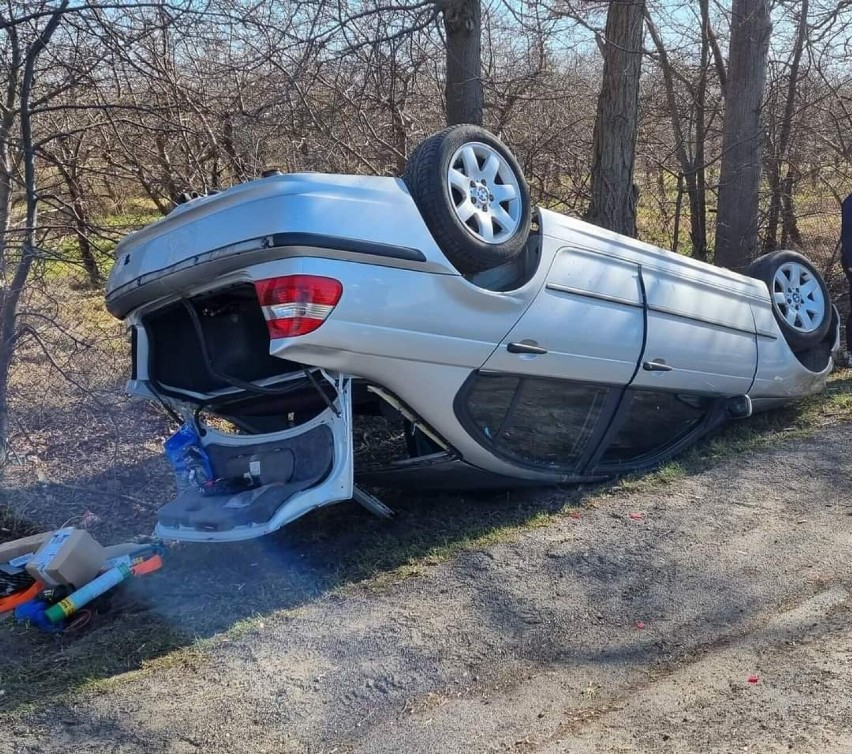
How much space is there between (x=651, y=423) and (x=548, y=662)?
2680mm

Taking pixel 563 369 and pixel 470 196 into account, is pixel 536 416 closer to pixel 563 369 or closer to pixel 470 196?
pixel 563 369

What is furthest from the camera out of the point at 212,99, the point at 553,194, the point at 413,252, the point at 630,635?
the point at 553,194

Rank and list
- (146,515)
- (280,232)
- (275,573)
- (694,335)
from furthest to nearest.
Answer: (146,515), (694,335), (275,573), (280,232)

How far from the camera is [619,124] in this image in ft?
29.7

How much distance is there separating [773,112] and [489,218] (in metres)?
9.29

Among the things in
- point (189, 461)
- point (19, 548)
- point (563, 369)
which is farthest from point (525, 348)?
point (19, 548)

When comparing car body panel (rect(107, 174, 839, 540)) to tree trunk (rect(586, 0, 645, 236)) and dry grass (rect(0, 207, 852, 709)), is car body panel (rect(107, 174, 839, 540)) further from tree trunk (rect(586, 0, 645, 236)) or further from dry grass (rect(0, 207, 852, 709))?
tree trunk (rect(586, 0, 645, 236))

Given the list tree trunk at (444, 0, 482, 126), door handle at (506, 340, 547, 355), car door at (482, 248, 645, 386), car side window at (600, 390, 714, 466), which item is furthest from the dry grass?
tree trunk at (444, 0, 482, 126)

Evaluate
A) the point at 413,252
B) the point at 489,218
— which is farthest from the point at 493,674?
the point at 489,218

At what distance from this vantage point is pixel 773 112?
12469 millimetres

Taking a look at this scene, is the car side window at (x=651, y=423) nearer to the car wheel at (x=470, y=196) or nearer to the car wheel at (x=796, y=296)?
the car wheel at (x=796, y=296)

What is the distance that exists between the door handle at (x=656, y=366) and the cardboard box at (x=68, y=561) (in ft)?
11.2

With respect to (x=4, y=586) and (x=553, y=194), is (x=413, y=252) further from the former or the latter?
(x=553, y=194)

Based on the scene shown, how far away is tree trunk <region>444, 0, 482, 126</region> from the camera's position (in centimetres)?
914
